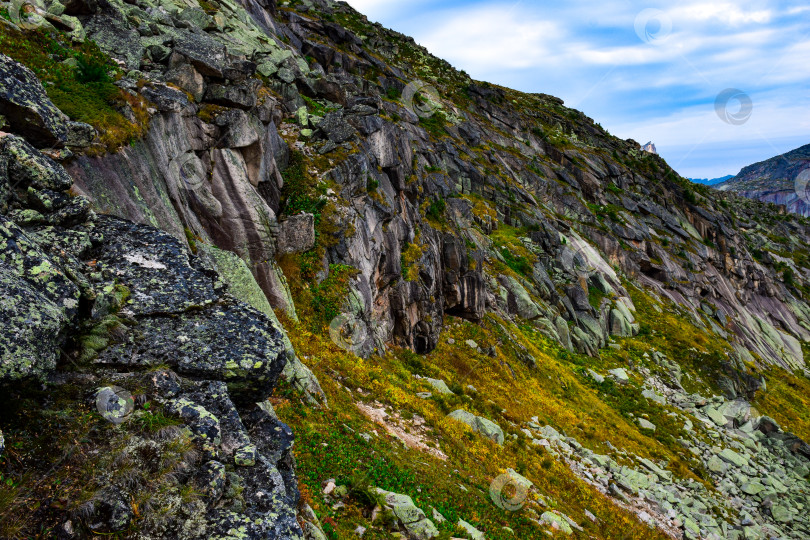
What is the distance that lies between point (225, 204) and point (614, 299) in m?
47.9

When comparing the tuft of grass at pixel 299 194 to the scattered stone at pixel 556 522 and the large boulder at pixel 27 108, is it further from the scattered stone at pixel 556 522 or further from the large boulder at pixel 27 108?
the scattered stone at pixel 556 522

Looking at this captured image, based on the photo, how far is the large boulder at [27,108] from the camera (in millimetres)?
9211

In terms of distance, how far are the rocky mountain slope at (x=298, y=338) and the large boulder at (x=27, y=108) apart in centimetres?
7

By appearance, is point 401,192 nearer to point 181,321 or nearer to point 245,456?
point 181,321

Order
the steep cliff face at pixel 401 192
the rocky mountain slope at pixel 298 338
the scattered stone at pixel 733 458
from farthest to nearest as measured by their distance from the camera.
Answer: the scattered stone at pixel 733 458 → the steep cliff face at pixel 401 192 → the rocky mountain slope at pixel 298 338

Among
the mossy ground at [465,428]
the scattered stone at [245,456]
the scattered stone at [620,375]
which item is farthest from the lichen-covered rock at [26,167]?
the scattered stone at [620,375]

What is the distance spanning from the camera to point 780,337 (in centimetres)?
7394

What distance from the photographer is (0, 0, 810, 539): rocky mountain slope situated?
6.07m

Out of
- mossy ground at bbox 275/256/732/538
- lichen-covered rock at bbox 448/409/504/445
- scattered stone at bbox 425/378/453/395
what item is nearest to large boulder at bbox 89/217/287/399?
mossy ground at bbox 275/256/732/538

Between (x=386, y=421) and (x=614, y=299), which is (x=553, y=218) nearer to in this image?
(x=614, y=299)

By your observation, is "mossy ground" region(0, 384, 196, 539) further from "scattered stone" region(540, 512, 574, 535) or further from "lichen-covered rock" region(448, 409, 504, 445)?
"lichen-covered rock" region(448, 409, 504, 445)

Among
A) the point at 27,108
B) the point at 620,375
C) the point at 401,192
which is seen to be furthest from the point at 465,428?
the point at 620,375

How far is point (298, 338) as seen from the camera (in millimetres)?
18141

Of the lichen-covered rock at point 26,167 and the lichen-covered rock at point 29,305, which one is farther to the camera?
the lichen-covered rock at point 26,167
